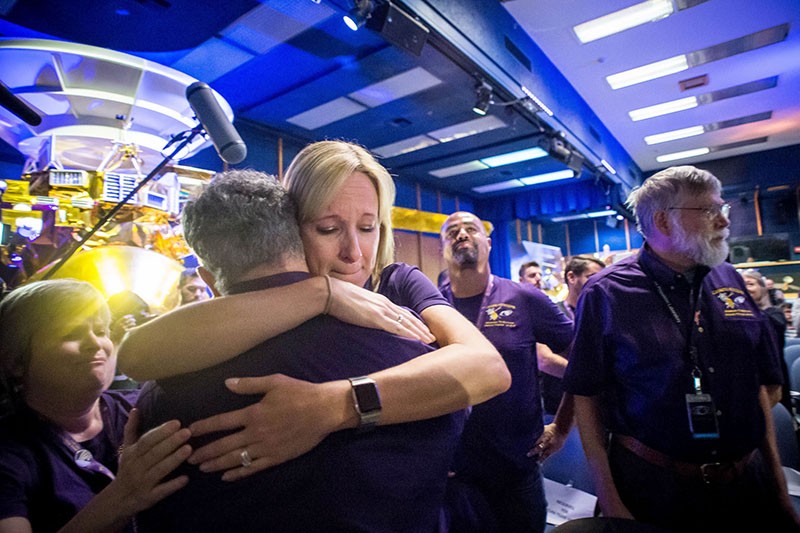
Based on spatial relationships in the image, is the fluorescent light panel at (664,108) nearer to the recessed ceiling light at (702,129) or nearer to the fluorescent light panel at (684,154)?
the recessed ceiling light at (702,129)

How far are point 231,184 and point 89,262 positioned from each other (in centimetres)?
252

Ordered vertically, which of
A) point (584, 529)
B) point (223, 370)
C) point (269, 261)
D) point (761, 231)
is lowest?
point (584, 529)

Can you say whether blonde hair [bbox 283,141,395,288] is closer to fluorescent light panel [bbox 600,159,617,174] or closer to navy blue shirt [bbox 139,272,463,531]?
navy blue shirt [bbox 139,272,463,531]

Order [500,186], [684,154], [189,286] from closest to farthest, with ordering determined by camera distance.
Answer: [189,286]
[684,154]
[500,186]

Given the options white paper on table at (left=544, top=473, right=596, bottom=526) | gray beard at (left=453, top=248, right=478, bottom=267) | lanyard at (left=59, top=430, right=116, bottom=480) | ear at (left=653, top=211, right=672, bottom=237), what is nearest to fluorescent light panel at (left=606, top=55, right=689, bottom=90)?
ear at (left=653, top=211, right=672, bottom=237)

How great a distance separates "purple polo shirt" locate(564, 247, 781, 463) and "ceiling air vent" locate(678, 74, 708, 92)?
567cm

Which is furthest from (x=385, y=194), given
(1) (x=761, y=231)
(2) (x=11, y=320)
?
(1) (x=761, y=231)

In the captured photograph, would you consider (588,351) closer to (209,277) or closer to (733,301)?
(733,301)

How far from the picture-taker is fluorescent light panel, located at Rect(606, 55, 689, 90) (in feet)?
18.5

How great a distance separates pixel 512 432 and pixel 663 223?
3.83 ft

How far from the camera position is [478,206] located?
36.9ft

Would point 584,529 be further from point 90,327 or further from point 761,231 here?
point 761,231

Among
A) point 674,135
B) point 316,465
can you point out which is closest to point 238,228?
point 316,465

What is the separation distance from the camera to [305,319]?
30.4 inches
